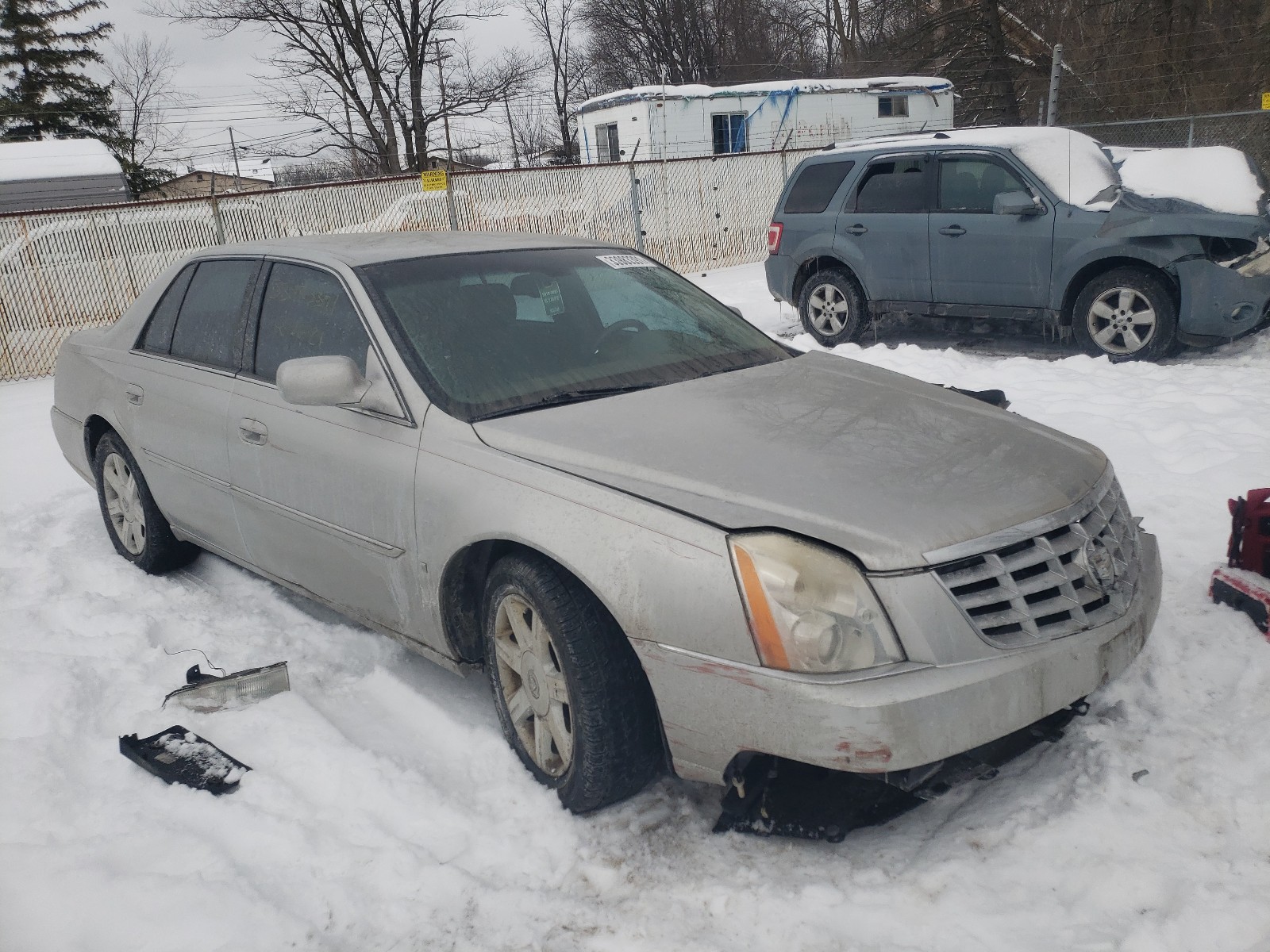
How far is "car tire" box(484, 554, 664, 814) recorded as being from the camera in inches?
102

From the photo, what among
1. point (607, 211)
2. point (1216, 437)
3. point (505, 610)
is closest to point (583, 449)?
point (505, 610)

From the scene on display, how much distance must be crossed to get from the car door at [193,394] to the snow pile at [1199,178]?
6714mm

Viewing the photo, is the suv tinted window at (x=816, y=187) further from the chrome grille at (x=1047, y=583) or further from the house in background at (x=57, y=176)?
the house in background at (x=57, y=176)

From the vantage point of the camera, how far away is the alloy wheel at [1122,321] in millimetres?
7551

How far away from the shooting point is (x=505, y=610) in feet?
9.45

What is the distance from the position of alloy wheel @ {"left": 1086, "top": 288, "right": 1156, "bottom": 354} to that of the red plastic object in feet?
14.5

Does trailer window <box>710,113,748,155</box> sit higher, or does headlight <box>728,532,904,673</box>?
trailer window <box>710,113,748,155</box>

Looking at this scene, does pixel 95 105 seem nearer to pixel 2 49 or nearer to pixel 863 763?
pixel 2 49

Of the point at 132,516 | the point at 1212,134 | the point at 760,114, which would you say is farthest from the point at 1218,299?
the point at 760,114

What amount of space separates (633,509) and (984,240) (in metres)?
6.86

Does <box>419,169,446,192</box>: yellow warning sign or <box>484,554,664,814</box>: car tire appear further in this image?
<box>419,169,446,192</box>: yellow warning sign

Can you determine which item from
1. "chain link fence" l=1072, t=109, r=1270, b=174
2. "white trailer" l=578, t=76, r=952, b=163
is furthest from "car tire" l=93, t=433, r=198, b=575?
"white trailer" l=578, t=76, r=952, b=163

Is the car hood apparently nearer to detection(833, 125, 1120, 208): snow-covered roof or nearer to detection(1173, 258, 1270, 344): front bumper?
detection(1173, 258, 1270, 344): front bumper

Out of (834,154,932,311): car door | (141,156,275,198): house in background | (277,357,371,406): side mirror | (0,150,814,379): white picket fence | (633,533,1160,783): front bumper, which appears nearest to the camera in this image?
(633,533,1160,783): front bumper
